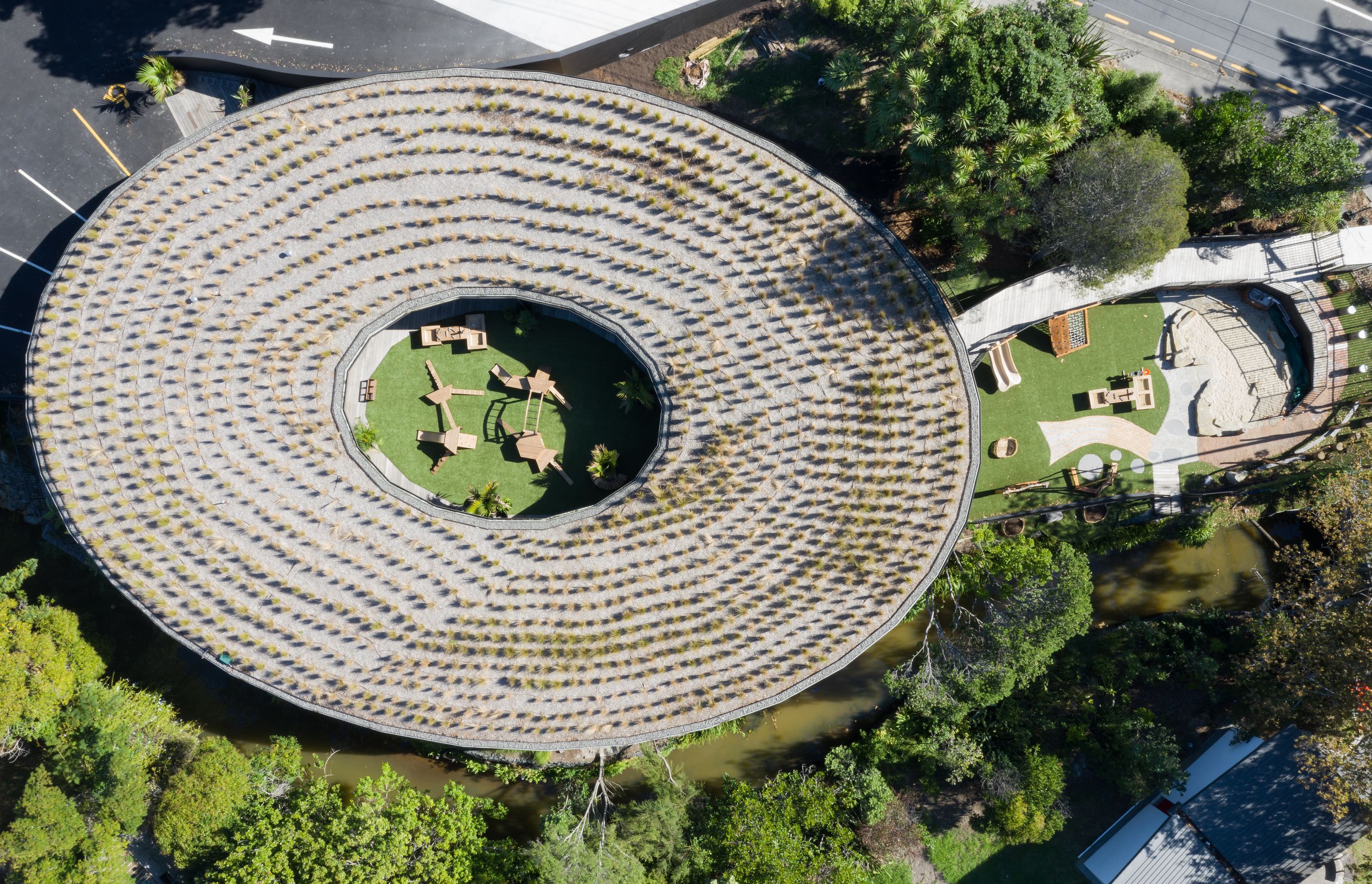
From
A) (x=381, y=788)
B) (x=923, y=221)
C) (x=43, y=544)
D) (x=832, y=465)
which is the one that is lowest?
(x=381, y=788)

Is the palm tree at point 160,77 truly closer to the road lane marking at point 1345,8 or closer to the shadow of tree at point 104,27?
the shadow of tree at point 104,27

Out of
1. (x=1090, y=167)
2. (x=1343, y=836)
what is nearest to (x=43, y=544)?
(x=1090, y=167)

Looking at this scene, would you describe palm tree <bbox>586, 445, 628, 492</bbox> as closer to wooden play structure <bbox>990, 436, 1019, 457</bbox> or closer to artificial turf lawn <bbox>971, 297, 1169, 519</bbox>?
artificial turf lawn <bbox>971, 297, 1169, 519</bbox>

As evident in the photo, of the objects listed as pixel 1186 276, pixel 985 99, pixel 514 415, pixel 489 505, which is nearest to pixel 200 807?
pixel 489 505

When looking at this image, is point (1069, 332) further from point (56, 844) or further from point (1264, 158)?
point (56, 844)

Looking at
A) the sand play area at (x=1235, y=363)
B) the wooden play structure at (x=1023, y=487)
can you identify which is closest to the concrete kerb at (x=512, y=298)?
the wooden play structure at (x=1023, y=487)

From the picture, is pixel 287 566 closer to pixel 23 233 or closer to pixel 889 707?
pixel 23 233

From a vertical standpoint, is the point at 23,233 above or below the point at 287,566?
above

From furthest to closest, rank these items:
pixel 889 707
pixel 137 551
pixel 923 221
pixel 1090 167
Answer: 1. pixel 889 707
2. pixel 923 221
3. pixel 137 551
4. pixel 1090 167
